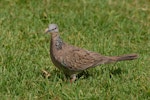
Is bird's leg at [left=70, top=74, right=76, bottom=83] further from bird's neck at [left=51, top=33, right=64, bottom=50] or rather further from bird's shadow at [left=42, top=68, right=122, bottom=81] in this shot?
bird's neck at [left=51, top=33, right=64, bottom=50]

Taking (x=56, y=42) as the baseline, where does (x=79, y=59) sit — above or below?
below

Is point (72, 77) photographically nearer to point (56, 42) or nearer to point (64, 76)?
point (64, 76)

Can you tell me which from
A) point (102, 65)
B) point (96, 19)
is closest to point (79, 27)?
point (96, 19)

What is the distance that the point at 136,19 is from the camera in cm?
1041

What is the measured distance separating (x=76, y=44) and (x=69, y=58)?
183cm

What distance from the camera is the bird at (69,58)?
23.2ft

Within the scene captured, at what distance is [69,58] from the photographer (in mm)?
7094

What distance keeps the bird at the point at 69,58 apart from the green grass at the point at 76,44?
0.51 ft

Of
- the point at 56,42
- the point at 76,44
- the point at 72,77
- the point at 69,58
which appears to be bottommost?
the point at 72,77

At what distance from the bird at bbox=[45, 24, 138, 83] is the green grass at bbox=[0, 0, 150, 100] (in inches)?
6.1

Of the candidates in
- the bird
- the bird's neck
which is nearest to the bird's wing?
the bird

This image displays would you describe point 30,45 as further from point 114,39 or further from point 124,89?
point 124,89

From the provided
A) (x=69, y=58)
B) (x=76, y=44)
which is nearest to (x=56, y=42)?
(x=69, y=58)

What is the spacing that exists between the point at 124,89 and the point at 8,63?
1.79 metres
